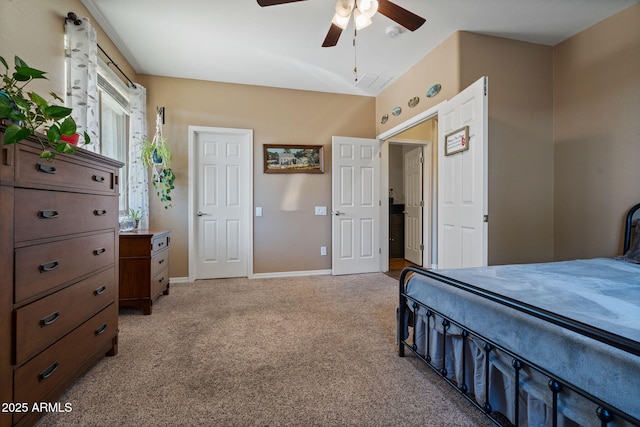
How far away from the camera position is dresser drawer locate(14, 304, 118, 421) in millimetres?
1132

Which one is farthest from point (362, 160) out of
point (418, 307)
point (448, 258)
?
point (418, 307)

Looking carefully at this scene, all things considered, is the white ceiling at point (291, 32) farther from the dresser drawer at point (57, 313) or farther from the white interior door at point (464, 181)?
the dresser drawer at point (57, 313)

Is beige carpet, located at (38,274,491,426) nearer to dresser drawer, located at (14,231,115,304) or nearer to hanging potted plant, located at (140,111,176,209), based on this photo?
dresser drawer, located at (14,231,115,304)

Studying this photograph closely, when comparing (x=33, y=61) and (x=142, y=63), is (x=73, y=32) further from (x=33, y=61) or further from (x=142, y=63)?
(x=142, y=63)

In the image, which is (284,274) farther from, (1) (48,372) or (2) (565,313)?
(2) (565,313)

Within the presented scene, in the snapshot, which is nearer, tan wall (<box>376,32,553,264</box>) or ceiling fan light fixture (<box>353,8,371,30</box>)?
ceiling fan light fixture (<box>353,8,371,30</box>)

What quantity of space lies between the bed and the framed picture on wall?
8.81 feet

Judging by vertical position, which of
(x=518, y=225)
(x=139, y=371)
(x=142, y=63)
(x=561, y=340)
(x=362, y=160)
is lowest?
(x=139, y=371)

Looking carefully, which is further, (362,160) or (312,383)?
(362,160)

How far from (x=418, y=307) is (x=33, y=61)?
3.03m

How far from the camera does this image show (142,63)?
3291 millimetres

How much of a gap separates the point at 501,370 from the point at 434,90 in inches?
107

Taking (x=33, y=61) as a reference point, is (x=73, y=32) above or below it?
above

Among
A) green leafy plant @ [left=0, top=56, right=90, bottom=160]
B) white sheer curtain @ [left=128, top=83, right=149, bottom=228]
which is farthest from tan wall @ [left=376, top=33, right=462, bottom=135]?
white sheer curtain @ [left=128, top=83, right=149, bottom=228]
